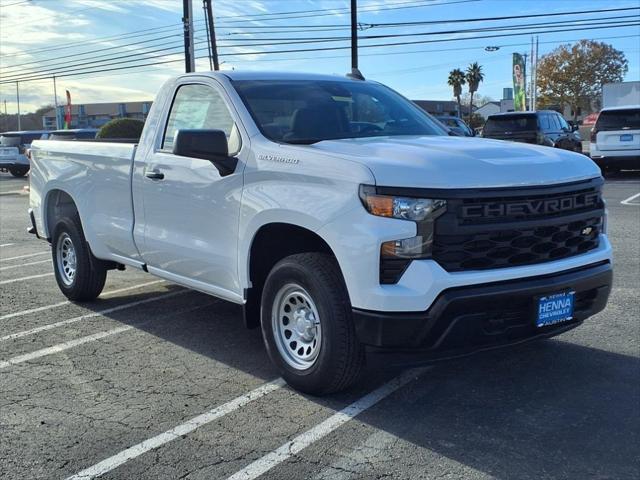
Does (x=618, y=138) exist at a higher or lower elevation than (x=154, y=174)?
higher

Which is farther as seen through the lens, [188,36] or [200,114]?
[188,36]

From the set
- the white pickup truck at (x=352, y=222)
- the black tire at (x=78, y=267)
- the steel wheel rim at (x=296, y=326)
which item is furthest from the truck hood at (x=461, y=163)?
the black tire at (x=78, y=267)

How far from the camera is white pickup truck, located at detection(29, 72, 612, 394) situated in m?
3.62

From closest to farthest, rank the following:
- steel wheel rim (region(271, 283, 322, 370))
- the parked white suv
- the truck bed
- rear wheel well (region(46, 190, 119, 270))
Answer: steel wheel rim (region(271, 283, 322, 370)) → the truck bed → rear wheel well (region(46, 190, 119, 270)) → the parked white suv

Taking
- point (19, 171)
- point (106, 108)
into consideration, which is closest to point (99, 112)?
point (106, 108)

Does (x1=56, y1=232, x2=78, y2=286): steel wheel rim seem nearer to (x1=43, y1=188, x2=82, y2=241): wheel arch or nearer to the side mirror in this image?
(x1=43, y1=188, x2=82, y2=241): wheel arch

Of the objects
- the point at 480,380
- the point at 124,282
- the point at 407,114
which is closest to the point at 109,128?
the point at 124,282

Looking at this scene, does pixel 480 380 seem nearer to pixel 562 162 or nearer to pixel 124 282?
pixel 562 162

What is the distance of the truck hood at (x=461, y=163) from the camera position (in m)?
3.64

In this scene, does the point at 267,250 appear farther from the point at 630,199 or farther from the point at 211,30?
the point at 211,30

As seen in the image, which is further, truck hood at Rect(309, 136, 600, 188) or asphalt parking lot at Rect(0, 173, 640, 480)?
truck hood at Rect(309, 136, 600, 188)

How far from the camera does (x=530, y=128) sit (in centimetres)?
1834

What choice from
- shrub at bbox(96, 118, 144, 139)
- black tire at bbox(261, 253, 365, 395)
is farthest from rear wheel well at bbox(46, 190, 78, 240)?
shrub at bbox(96, 118, 144, 139)

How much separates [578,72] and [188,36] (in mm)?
67025
